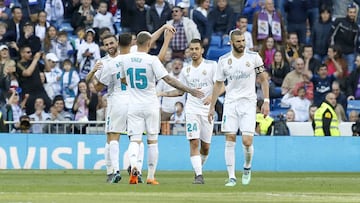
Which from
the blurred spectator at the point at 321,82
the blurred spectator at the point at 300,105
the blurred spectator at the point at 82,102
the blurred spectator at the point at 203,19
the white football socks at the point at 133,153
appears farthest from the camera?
the blurred spectator at the point at 203,19

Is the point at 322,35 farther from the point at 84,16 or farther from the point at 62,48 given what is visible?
the point at 62,48

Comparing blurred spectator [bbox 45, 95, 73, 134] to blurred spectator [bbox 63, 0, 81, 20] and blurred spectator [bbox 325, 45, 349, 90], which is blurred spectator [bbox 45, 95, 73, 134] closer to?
blurred spectator [bbox 63, 0, 81, 20]

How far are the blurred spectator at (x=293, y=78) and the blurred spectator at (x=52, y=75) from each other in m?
5.93

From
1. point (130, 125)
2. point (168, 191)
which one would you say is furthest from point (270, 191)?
point (130, 125)

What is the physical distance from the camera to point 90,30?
3198cm

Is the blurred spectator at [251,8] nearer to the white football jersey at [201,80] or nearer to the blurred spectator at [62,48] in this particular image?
the blurred spectator at [62,48]

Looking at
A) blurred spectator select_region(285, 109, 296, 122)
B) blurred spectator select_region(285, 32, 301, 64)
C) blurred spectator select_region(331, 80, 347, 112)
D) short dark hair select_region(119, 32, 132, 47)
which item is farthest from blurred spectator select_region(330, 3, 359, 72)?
short dark hair select_region(119, 32, 132, 47)

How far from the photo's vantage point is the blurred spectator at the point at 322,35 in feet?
109

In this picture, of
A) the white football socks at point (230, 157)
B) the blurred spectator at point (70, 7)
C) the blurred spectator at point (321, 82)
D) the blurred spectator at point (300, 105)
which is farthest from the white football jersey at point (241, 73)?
the blurred spectator at point (70, 7)

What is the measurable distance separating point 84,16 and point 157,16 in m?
2.07

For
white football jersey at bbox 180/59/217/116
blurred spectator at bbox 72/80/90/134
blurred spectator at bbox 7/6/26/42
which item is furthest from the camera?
blurred spectator at bbox 7/6/26/42

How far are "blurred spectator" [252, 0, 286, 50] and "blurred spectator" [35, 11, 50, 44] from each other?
570 centimetres

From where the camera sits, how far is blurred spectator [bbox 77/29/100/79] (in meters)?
31.8

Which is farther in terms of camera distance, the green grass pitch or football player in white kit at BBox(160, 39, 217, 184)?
football player in white kit at BBox(160, 39, 217, 184)
